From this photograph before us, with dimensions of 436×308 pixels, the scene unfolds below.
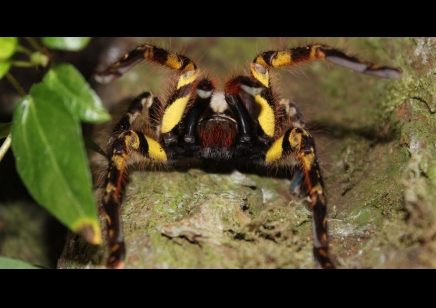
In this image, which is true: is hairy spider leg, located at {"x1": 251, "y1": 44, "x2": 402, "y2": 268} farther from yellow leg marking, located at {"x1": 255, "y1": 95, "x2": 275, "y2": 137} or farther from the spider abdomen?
the spider abdomen

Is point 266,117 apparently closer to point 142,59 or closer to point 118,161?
point 142,59

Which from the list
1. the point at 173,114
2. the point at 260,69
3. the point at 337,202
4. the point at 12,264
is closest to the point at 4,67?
the point at 12,264

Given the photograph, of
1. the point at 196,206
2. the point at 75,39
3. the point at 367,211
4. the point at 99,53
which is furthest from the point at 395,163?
the point at 99,53

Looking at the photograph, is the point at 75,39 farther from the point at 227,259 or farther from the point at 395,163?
the point at 395,163

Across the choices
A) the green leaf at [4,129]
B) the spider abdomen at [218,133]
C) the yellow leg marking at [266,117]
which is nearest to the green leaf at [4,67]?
the green leaf at [4,129]

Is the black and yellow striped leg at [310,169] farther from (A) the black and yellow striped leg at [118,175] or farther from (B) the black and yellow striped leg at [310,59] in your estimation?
(A) the black and yellow striped leg at [118,175]

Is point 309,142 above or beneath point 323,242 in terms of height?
above

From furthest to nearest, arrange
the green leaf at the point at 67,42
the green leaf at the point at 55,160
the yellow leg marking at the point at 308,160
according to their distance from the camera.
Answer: the yellow leg marking at the point at 308,160
the green leaf at the point at 67,42
the green leaf at the point at 55,160
